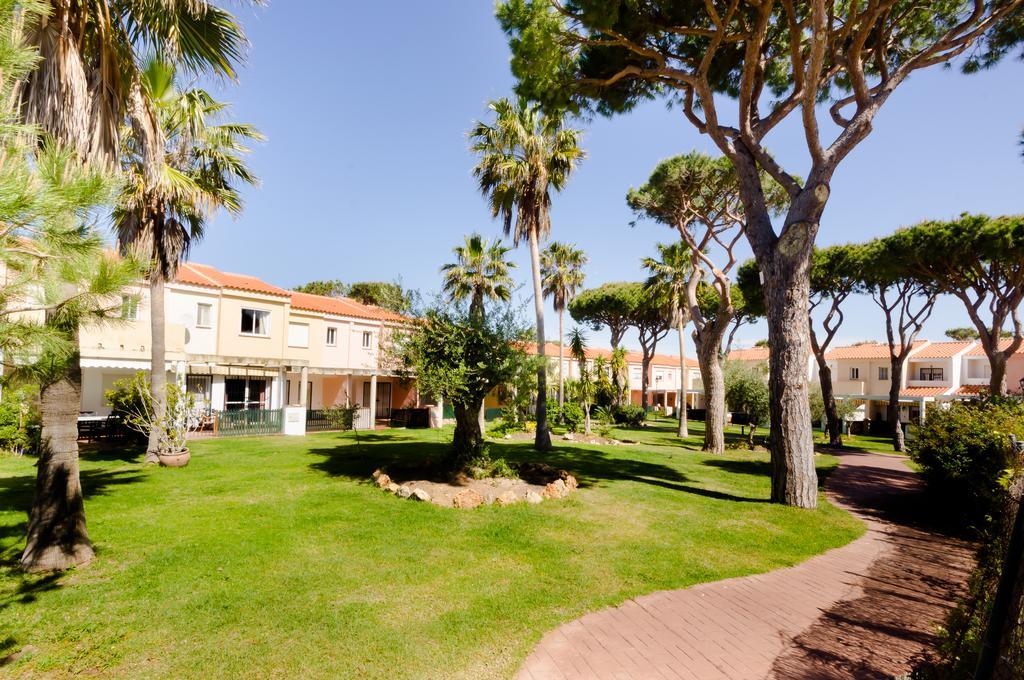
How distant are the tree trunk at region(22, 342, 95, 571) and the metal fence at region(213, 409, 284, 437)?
15503 millimetres

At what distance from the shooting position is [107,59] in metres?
6.03

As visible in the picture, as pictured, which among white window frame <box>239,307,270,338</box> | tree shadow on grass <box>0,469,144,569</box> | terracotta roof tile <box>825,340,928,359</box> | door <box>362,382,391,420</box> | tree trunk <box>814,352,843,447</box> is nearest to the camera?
tree shadow on grass <box>0,469,144,569</box>

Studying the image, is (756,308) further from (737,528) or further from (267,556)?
(267,556)

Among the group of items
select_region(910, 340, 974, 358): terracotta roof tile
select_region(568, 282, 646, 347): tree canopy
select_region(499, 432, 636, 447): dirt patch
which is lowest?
select_region(499, 432, 636, 447): dirt patch

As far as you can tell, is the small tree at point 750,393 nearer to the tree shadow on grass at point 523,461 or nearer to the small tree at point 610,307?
the tree shadow on grass at point 523,461

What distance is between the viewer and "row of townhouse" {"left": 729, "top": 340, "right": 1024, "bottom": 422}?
129 feet

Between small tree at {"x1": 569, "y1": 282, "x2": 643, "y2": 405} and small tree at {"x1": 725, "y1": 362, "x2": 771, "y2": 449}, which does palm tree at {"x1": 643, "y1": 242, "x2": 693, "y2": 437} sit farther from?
small tree at {"x1": 569, "y1": 282, "x2": 643, "y2": 405}

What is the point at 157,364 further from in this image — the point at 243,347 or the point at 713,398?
the point at 713,398

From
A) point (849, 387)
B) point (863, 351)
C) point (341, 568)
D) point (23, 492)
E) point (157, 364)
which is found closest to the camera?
point (341, 568)

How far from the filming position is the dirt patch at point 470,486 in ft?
31.4

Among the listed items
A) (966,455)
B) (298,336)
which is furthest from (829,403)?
(298,336)

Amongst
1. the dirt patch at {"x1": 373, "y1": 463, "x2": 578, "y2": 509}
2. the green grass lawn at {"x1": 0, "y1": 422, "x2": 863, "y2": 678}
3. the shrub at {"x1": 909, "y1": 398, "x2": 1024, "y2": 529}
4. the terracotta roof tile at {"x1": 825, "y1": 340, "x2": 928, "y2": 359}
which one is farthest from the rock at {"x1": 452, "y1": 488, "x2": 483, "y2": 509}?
the terracotta roof tile at {"x1": 825, "y1": 340, "x2": 928, "y2": 359}

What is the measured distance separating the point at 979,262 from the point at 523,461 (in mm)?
20790

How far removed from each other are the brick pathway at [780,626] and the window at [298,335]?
2417cm
